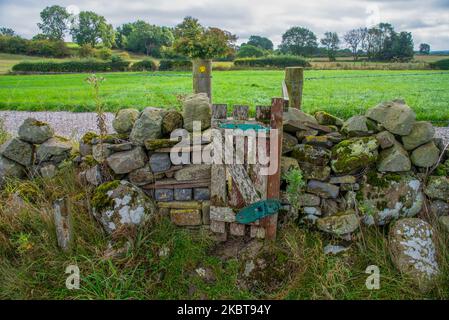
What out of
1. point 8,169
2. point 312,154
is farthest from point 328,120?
point 8,169

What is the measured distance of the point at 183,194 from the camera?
12.4 feet

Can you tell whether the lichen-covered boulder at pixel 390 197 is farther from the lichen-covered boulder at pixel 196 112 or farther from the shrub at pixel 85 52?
the shrub at pixel 85 52

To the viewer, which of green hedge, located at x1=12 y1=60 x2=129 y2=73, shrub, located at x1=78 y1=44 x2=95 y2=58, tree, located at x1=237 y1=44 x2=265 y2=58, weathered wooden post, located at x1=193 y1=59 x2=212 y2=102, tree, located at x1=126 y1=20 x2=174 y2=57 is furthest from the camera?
tree, located at x1=126 y1=20 x2=174 y2=57

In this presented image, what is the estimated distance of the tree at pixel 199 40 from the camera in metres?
5.57

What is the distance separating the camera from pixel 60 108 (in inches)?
417

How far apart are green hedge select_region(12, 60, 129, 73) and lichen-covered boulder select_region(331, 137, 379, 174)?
23.4 m

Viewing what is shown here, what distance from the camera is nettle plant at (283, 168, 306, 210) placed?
332 centimetres

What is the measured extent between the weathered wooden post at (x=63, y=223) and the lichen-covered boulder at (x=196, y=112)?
4.92 ft

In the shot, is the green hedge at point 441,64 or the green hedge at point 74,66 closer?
the green hedge at point 441,64

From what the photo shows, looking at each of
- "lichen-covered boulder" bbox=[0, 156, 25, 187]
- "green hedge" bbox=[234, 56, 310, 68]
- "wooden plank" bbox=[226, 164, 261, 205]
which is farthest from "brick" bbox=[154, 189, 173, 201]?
"green hedge" bbox=[234, 56, 310, 68]

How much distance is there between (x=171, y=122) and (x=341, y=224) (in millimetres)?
2107

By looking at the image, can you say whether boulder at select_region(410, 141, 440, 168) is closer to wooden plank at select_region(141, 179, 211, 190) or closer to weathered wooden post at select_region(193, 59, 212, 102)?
wooden plank at select_region(141, 179, 211, 190)

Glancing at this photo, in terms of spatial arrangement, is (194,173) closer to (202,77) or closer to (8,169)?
(202,77)

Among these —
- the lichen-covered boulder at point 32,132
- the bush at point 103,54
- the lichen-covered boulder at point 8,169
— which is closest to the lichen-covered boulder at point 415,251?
the lichen-covered boulder at point 32,132
